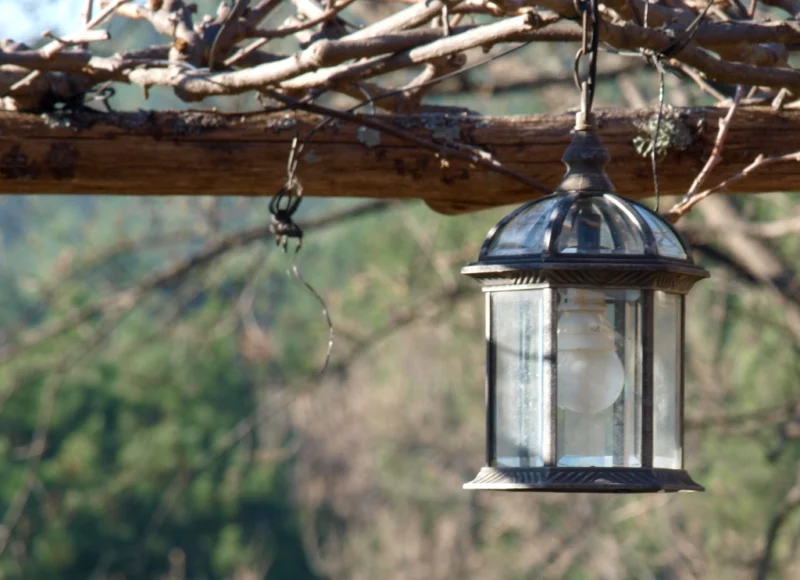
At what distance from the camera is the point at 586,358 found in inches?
75.5

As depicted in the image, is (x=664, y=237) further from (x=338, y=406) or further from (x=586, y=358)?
(x=338, y=406)

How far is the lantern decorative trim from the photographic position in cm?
189

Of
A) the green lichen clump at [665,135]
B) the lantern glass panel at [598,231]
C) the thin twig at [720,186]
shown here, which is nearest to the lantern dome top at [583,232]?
the lantern glass panel at [598,231]

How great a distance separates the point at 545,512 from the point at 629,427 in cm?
Answer: 994

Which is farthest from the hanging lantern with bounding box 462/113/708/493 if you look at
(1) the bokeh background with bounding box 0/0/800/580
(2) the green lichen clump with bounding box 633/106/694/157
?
(1) the bokeh background with bounding box 0/0/800/580

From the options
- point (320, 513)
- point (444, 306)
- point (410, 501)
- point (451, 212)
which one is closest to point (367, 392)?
point (410, 501)

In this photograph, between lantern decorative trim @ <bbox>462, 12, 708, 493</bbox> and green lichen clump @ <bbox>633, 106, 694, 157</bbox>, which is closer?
lantern decorative trim @ <bbox>462, 12, 708, 493</bbox>

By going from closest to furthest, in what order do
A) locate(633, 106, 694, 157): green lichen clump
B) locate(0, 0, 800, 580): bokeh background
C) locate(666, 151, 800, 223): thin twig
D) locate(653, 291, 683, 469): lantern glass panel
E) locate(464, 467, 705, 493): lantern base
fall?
locate(464, 467, 705, 493): lantern base < locate(653, 291, 683, 469): lantern glass panel < locate(666, 151, 800, 223): thin twig < locate(633, 106, 694, 157): green lichen clump < locate(0, 0, 800, 580): bokeh background

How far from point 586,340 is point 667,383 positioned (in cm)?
17

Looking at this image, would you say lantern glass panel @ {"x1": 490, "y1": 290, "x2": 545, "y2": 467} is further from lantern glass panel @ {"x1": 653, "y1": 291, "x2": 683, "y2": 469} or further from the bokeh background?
the bokeh background

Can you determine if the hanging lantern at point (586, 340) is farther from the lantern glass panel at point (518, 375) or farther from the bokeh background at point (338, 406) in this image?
the bokeh background at point (338, 406)

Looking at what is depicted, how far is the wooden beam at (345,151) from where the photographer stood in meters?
2.74

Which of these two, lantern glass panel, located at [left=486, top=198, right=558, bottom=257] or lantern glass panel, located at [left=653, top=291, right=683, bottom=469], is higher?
lantern glass panel, located at [left=486, top=198, right=558, bottom=257]

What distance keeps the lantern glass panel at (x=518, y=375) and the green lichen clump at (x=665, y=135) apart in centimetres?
84
